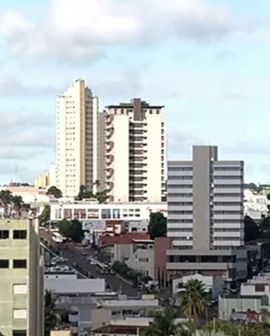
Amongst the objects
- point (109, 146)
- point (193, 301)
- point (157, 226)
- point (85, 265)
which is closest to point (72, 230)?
point (157, 226)

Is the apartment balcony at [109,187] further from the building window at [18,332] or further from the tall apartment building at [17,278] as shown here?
the building window at [18,332]

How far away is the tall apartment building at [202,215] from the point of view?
117 metres

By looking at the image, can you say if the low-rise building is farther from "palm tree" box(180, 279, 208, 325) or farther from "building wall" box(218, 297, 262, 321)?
"palm tree" box(180, 279, 208, 325)

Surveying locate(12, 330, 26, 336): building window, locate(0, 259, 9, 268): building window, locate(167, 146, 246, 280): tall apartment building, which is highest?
locate(167, 146, 246, 280): tall apartment building

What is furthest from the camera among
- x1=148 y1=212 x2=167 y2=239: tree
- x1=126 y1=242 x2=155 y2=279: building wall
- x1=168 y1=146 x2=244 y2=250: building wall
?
x1=148 y1=212 x2=167 y2=239: tree

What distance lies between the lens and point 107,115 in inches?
7249

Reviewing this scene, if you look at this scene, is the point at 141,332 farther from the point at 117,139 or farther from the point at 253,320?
the point at 117,139

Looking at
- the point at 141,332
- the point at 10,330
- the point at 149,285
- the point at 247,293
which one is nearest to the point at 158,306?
the point at 247,293

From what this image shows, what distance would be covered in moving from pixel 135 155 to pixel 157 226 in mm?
36903

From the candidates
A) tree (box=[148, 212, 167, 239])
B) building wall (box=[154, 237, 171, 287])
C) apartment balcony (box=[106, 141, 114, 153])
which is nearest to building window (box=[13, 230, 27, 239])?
building wall (box=[154, 237, 171, 287])

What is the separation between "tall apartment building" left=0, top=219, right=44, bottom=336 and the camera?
38.8 metres

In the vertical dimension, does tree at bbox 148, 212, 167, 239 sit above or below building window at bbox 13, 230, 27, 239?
above

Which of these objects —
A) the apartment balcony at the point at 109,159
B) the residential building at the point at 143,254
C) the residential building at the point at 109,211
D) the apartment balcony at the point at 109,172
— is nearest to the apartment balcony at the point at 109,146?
the apartment balcony at the point at 109,159

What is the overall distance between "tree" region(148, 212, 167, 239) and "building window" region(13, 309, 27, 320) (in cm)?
9907
